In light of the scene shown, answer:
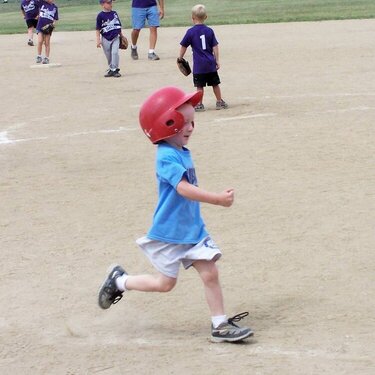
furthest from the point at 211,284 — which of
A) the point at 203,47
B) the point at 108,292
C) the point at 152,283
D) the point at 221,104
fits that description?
the point at 203,47

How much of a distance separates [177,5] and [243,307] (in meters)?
29.2

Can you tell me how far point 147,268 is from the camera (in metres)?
6.59

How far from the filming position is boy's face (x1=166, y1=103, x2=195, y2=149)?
5.31m

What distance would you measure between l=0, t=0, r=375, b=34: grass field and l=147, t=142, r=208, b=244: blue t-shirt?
754 inches

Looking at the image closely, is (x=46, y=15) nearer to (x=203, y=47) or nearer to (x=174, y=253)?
(x=203, y=47)

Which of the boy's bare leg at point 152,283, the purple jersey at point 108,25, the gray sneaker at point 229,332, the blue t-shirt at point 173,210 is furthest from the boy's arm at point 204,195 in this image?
the purple jersey at point 108,25

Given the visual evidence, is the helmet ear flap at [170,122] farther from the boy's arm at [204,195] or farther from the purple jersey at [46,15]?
the purple jersey at [46,15]

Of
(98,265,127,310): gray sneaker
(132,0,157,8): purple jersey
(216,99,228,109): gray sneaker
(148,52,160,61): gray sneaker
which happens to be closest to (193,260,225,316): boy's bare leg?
(98,265,127,310): gray sneaker

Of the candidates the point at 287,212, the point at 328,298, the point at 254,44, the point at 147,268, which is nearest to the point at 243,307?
the point at 328,298

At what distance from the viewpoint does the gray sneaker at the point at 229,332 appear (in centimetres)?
527

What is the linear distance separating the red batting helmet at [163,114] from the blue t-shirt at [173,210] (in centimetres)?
11

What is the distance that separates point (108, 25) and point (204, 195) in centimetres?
1182

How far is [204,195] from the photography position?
16.8 ft

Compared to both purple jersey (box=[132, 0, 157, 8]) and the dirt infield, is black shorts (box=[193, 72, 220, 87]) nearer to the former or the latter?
the dirt infield
